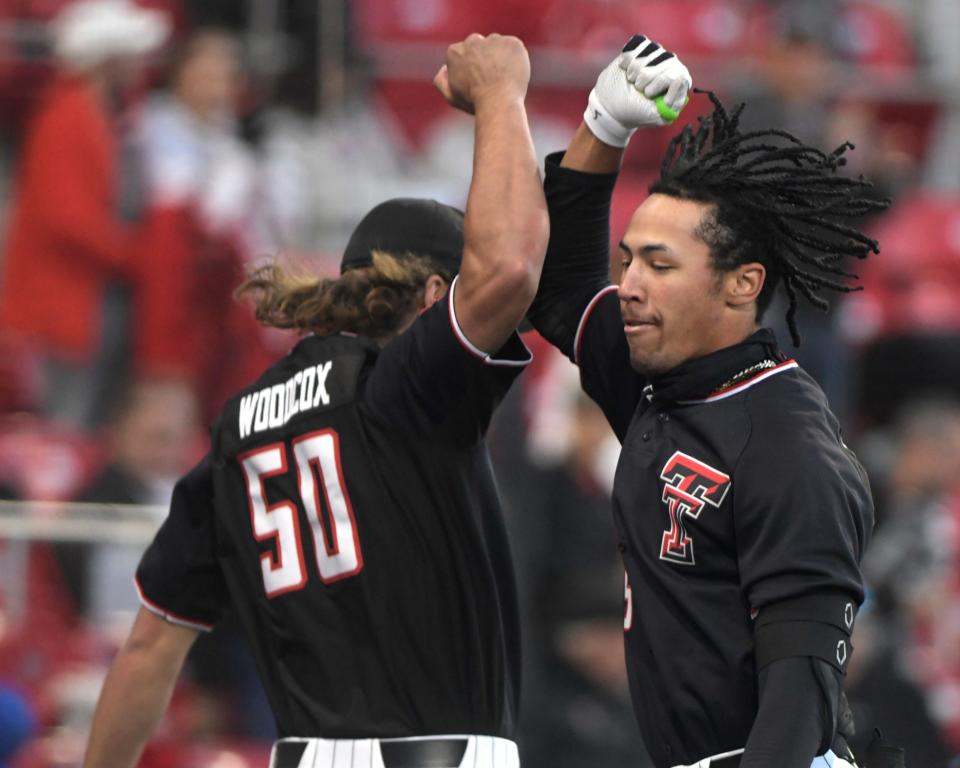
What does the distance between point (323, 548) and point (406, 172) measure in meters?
5.97

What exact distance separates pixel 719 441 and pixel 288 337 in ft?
15.9

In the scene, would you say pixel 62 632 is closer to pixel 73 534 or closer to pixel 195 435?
pixel 73 534

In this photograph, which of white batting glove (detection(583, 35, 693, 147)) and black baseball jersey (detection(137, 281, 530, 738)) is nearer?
white batting glove (detection(583, 35, 693, 147))

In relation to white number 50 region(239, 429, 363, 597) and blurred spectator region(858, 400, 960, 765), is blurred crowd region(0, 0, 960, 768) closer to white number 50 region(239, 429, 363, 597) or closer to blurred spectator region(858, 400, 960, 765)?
blurred spectator region(858, 400, 960, 765)

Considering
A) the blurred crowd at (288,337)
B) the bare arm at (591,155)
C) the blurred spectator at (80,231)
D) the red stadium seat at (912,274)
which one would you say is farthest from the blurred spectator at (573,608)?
the bare arm at (591,155)

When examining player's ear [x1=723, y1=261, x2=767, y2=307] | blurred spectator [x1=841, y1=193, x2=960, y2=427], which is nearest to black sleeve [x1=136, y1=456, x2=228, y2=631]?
player's ear [x1=723, y1=261, x2=767, y2=307]

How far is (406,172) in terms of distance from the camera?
31.3 feet

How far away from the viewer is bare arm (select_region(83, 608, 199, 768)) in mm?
4059

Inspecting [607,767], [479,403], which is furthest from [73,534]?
[479,403]

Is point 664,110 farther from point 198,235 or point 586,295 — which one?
point 198,235

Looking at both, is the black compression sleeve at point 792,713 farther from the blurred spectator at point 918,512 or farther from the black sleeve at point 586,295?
the blurred spectator at point 918,512

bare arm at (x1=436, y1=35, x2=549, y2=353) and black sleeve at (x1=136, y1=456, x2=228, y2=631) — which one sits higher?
bare arm at (x1=436, y1=35, x2=549, y2=353)

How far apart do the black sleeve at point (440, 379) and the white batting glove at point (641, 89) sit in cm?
48

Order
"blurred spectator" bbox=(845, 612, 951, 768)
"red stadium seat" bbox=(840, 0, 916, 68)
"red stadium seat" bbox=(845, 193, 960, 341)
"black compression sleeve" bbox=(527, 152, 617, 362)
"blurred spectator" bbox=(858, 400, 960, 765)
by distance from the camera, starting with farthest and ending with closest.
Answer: "red stadium seat" bbox=(840, 0, 916, 68) < "red stadium seat" bbox=(845, 193, 960, 341) < "blurred spectator" bbox=(858, 400, 960, 765) < "blurred spectator" bbox=(845, 612, 951, 768) < "black compression sleeve" bbox=(527, 152, 617, 362)
